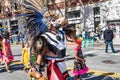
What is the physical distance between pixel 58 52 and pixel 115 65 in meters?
7.71

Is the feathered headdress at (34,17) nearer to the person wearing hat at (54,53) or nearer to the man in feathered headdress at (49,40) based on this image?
the man in feathered headdress at (49,40)

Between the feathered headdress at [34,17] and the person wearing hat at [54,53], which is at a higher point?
the feathered headdress at [34,17]

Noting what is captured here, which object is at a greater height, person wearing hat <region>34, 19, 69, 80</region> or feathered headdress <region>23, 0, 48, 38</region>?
feathered headdress <region>23, 0, 48, 38</region>

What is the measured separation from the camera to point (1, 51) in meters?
11.1

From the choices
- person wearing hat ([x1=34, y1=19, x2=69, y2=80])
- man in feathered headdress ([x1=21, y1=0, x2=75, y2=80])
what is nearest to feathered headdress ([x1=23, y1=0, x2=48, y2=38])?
man in feathered headdress ([x1=21, y1=0, x2=75, y2=80])

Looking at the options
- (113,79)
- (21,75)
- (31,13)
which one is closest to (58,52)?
(31,13)

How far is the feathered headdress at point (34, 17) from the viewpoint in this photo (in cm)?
390

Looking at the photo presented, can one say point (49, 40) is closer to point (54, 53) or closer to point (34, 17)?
point (54, 53)

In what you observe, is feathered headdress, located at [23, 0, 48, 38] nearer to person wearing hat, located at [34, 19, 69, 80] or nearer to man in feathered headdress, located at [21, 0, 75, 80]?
man in feathered headdress, located at [21, 0, 75, 80]

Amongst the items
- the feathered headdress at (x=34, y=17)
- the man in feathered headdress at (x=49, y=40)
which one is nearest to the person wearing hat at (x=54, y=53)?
the man in feathered headdress at (x=49, y=40)

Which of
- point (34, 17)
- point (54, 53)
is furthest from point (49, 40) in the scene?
point (34, 17)

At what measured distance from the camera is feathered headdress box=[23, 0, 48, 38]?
3.90 metres

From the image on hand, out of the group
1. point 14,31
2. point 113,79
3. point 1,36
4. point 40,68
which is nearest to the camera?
point 40,68

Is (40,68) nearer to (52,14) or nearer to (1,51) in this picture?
(52,14)
